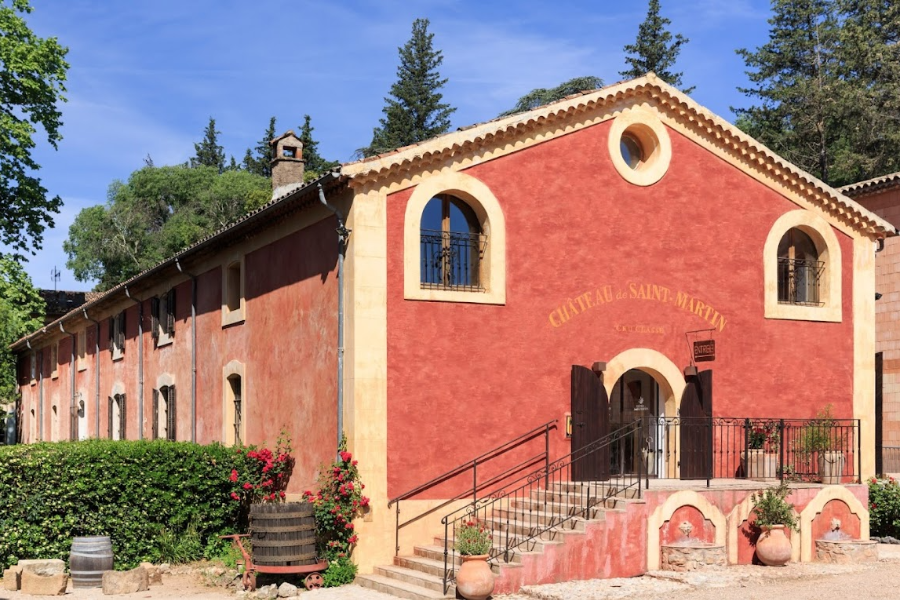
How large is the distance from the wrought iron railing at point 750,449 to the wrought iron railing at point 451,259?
386 cm

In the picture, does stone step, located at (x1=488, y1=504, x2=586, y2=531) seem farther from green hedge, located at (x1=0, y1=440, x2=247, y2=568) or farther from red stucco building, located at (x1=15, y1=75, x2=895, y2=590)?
green hedge, located at (x1=0, y1=440, x2=247, y2=568)

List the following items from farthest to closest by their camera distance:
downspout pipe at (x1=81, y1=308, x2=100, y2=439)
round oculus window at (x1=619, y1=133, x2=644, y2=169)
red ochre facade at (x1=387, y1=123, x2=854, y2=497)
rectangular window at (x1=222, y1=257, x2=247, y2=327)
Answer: downspout pipe at (x1=81, y1=308, x2=100, y2=439) < rectangular window at (x1=222, y1=257, x2=247, y2=327) < round oculus window at (x1=619, y1=133, x2=644, y2=169) < red ochre facade at (x1=387, y1=123, x2=854, y2=497)

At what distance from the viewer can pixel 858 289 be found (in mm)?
18984

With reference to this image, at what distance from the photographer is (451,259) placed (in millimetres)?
15883

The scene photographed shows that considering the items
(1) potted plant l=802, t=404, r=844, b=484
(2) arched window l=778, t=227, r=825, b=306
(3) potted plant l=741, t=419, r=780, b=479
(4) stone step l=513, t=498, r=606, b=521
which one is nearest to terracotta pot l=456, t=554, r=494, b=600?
(4) stone step l=513, t=498, r=606, b=521

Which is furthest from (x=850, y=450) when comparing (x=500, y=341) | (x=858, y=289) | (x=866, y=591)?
(x=500, y=341)

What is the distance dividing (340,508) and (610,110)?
314 inches

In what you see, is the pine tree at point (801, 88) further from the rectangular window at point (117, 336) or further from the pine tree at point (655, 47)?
the rectangular window at point (117, 336)

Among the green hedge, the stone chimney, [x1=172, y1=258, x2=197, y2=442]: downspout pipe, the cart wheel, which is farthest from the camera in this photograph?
the stone chimney

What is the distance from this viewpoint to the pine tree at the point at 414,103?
52.5 m

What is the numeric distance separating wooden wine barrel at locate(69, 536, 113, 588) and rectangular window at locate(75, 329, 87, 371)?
62.3 feet

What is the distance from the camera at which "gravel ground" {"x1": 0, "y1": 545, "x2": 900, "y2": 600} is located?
12.8 m

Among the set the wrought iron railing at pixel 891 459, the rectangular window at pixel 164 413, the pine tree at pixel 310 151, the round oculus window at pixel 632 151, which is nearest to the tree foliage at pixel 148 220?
the pine tree at pixel 310 151

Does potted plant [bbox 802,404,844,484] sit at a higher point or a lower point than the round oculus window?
lower
